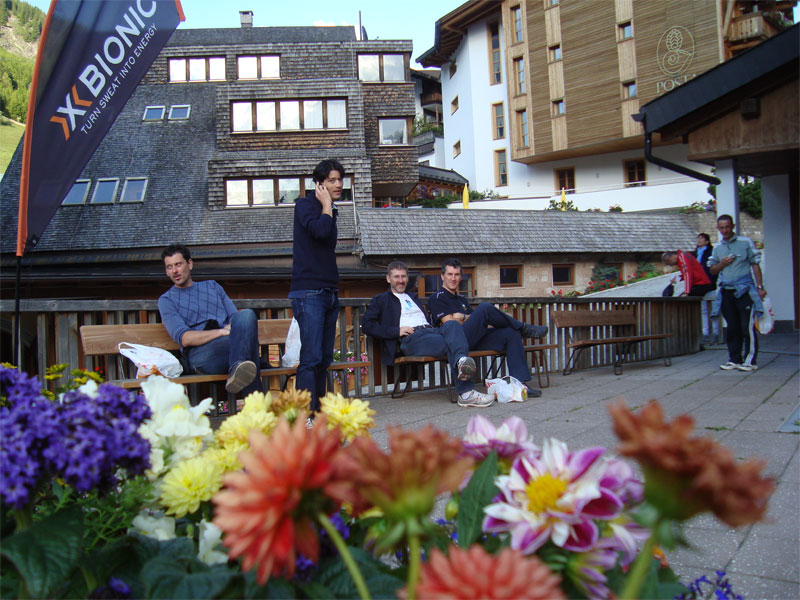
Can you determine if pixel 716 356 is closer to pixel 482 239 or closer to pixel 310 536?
pixel 310 536

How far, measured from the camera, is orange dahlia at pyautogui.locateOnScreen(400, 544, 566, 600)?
1.70ft

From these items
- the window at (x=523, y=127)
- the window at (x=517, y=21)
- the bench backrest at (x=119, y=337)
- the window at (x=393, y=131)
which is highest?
the window at (x=517, y=21)

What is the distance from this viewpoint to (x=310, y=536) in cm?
62

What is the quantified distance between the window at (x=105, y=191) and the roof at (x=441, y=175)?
62.4 ft

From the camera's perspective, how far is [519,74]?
39.7 metres

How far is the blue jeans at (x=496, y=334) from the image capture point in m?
7.54

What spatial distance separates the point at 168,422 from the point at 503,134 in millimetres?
42663

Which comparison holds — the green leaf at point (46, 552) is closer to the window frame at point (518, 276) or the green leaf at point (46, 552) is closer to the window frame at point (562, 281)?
the window frame at point (518, 276)

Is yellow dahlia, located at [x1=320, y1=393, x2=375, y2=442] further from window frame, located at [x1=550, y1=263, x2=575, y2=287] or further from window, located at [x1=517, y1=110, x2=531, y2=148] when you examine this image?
window, located at [x1=517, y1=110, x2=531, y2=148]

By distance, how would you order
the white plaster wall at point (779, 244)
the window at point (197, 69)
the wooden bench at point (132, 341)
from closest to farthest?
the wooden bench at point (132, 341) < the white plaster wall at point (779, 244) < the window at point (197, 69)

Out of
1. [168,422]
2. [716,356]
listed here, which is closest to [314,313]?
[168,422]

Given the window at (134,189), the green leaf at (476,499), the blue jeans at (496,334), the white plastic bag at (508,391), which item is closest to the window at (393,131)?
the window at (134,189)

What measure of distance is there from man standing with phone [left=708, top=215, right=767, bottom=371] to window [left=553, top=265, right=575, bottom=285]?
1761cm

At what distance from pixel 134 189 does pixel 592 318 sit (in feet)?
73.4
